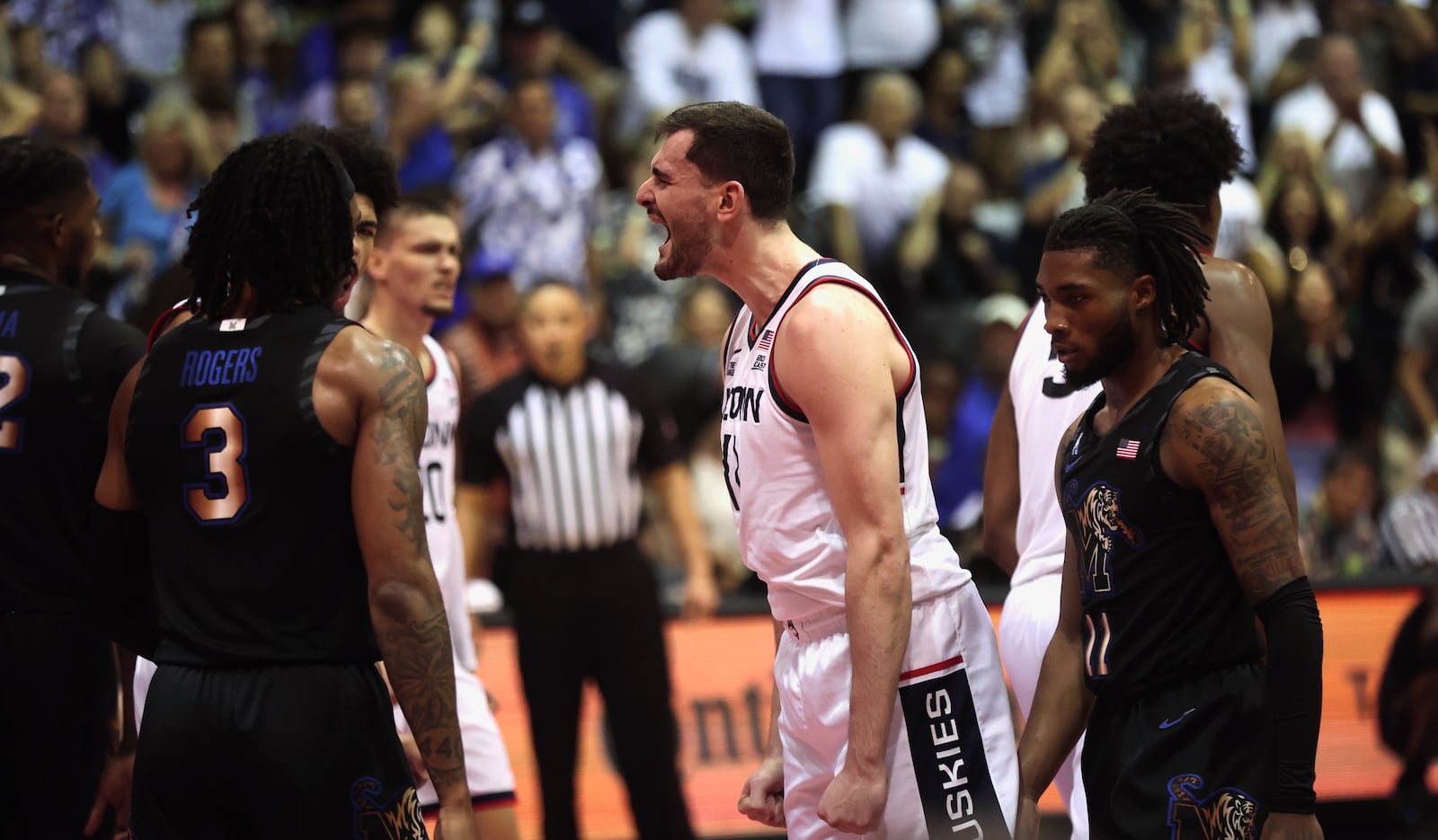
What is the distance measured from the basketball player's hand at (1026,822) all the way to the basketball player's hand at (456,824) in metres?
1.24

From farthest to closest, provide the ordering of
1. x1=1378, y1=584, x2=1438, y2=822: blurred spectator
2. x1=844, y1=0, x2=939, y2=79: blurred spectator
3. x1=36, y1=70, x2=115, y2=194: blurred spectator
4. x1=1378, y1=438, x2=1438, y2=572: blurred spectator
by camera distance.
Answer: x1=844, y1=0, x2=939, y2=79: blurred spectator
x1=36, y1=70, x2=115, y2=194: blurred spectator
x1=1378, y1=438, x2=1438, y2=572: blurred spectator
x1=1378, y1=584, x2=1438, y2=822: blurred spectator

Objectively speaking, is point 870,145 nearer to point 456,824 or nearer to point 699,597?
point 699,597

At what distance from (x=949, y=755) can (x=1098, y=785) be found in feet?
1.10

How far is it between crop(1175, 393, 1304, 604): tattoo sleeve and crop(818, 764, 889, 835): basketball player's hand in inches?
35.3

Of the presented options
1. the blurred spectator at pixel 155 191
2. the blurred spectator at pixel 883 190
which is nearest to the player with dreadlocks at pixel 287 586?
the blurred spectator at pixel 155 191

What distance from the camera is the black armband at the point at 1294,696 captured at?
130 inches

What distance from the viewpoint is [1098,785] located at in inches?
143

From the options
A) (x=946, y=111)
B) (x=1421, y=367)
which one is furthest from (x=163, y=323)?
(x=946, y=111)

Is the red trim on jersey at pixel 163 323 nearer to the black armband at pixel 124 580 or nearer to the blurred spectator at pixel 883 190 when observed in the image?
the black armband at pixel 124 580

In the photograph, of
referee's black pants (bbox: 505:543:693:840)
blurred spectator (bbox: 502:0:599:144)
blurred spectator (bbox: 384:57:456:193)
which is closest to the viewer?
referee's black pants (bbox: 505:543:693:840)

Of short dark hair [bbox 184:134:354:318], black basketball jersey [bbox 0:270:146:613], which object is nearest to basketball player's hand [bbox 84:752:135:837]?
black basketball jersey [bbox 0:270:146:613]

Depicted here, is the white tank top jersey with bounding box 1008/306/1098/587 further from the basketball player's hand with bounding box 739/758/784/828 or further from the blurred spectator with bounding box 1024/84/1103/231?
the blurred spectator with bounding box 1024/84/1103/231

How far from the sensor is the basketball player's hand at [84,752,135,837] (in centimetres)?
436

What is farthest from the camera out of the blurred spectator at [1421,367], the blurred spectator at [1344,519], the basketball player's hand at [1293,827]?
the blurred spectator at [1421,367]
